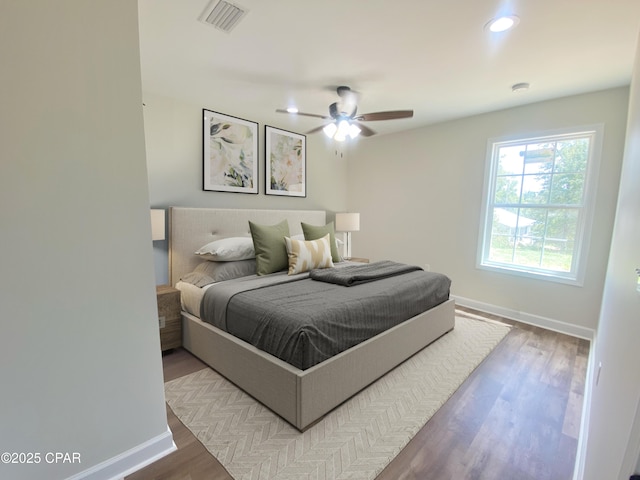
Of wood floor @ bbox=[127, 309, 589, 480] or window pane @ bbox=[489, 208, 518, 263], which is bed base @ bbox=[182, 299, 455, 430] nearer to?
Result: wood floor @ bbox=[127, 309, 589, 480]

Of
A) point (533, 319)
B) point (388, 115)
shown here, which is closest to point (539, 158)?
point (533, 319)

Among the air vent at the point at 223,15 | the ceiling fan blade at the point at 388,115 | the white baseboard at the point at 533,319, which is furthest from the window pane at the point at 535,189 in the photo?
the air vent at the point at 223,15

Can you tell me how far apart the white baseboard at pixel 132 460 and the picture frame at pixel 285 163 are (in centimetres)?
294

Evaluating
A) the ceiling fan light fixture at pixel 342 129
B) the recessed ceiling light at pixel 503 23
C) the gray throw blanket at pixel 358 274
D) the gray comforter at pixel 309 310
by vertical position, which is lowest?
the gray comforter at pixel 309 310

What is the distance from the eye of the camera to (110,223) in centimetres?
128

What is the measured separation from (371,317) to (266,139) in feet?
9.17

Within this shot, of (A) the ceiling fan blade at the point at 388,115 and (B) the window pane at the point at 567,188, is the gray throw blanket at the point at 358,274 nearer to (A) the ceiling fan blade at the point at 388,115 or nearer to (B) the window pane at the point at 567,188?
(A) the ceiling fan blade at the point at 388,115

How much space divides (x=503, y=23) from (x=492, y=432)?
2.54 meters

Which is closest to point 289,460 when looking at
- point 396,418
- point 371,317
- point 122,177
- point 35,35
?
point 396,418

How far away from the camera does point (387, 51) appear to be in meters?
2.14

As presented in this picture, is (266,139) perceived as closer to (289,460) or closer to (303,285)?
(303,285)

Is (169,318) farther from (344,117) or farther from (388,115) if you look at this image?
(388,115)

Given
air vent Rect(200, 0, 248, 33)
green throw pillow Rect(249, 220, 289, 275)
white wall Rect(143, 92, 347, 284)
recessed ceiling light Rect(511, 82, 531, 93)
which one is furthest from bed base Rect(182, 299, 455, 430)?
recessed ceiling light Rect(511, 82, 531, 93)

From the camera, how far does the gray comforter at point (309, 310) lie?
1.70 meters
